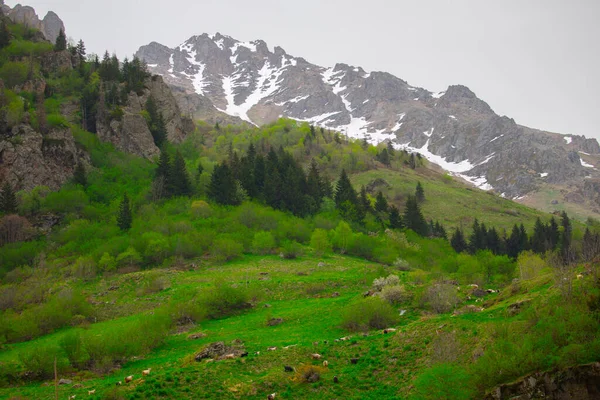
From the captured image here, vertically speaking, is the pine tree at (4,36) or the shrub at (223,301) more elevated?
the pine tree at (4,36)

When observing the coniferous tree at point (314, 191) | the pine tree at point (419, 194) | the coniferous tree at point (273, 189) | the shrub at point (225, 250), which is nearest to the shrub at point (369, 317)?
the shrub at point (225, 250)

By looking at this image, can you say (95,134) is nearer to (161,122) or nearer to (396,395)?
(161,122)

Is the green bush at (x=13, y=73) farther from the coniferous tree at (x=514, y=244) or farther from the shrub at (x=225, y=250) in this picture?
the coniferous tree at (x=514, y=244)

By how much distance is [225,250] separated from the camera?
49312 millimetres

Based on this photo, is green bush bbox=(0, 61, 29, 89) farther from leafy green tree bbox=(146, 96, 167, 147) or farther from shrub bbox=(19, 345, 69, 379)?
shrub bbox=(19, 345, 69, 379)

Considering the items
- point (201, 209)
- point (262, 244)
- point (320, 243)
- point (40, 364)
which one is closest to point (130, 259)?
point (262, 244)

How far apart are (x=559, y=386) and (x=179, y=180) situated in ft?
213

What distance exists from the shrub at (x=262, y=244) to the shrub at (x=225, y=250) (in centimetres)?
320

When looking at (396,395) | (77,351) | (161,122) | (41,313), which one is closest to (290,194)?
(161,122)

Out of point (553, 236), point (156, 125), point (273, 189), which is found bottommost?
point (553, 236)

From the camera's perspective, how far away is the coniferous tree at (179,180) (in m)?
69.0

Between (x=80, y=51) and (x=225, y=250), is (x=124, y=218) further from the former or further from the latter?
(x=80, y=51)

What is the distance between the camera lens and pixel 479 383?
12.5 meters

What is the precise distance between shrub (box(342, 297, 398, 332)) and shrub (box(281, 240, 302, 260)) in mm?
26235
